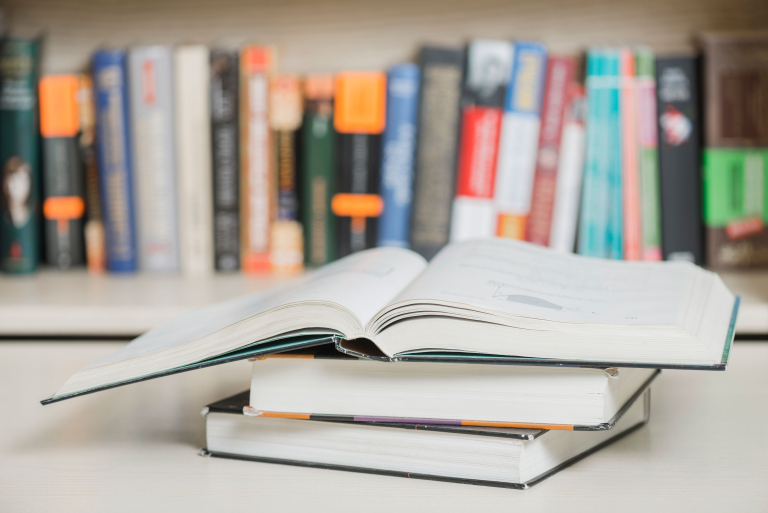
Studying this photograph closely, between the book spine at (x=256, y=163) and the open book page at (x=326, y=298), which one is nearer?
the open book page at (x=326, y=298)

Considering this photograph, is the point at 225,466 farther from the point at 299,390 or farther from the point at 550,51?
the point at 550,51

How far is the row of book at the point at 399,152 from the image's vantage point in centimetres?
116

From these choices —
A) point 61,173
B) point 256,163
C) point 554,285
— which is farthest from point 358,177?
point 554,285

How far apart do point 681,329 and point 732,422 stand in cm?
18

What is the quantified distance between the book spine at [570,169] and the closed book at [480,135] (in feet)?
0.35

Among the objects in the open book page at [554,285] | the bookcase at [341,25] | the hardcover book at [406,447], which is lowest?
the hardcover book at [406,447]

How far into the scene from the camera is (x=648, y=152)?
1164mm

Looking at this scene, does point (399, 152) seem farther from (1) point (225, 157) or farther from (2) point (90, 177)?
(2) point (90, 177)

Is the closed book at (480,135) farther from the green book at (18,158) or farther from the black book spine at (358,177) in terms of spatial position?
the green book at (18,158)

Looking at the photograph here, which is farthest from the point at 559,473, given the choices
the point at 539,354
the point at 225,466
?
the point at 225,466

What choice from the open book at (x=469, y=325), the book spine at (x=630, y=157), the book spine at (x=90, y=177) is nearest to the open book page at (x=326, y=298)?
the open book at (x=469, y=325)

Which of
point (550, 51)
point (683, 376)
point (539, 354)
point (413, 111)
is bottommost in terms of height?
point (683, 376)

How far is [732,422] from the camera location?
0.54 metres

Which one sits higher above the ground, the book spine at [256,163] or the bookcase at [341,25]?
the bookcase at [341,25]
